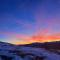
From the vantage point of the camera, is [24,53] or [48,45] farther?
[48,45]

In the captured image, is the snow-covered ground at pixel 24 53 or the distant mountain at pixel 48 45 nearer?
the snow-covered ground at pixel 24 53

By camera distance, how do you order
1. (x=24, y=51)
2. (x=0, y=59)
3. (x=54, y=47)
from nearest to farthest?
(x=0, y=59)
(x=24, y=51)
(x=54, y=47)

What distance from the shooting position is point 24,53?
739 inches

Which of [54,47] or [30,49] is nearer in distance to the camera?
[30,49]

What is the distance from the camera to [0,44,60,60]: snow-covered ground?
1809cm

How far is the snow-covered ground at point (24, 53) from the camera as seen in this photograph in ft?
59.3

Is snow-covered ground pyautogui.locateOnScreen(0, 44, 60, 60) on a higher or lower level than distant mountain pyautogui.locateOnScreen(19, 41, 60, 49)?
lower

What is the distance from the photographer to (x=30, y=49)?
19812mm

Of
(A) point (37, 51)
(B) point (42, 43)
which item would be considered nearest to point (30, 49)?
(A) point (37, 51)

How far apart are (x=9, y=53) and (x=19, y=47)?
63.7 inches

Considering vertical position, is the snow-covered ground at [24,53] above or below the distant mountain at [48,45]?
below

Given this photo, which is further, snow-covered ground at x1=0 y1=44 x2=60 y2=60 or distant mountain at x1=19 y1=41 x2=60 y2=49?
distant mountain at x1=19 y1=41 x2=60 y2=49

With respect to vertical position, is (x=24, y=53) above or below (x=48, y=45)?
below

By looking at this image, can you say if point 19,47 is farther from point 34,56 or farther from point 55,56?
point 55,56
